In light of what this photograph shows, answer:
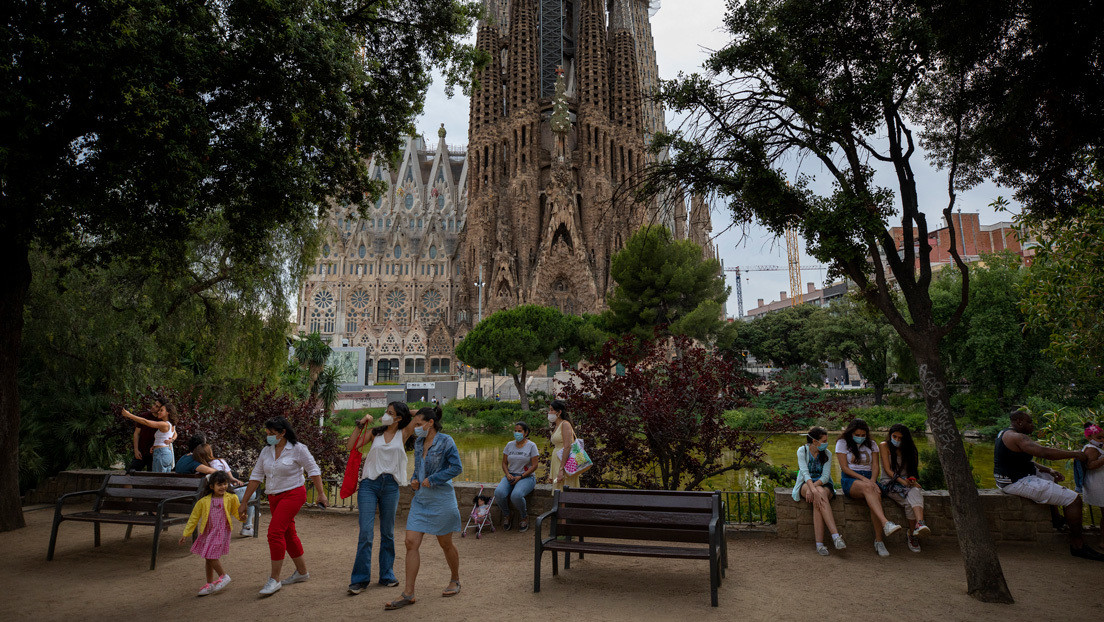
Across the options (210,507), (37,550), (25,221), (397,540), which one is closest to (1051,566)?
(397,540)

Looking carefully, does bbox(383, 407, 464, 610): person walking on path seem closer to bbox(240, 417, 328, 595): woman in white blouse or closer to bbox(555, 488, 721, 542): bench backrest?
bbox(240, 417, 328, 595): woman in white blouse

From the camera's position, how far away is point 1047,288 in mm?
6891

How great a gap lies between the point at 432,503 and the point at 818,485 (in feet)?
12.2

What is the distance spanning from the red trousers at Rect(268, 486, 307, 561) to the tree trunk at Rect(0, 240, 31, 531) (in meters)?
4.55

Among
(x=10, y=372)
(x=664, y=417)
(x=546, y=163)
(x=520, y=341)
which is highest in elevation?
(x=546, y=163)

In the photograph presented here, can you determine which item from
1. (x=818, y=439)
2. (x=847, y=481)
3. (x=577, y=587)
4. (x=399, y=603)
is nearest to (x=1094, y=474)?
(x=847, y=481)

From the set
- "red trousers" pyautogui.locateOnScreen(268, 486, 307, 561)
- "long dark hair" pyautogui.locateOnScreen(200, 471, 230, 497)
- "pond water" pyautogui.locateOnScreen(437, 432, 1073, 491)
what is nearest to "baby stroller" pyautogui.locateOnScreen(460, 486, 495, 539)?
"pond water" pyautogui.locateOnScreen(437, 432, 1073, 491)

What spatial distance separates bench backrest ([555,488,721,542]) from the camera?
442 cm

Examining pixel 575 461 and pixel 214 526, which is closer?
pixel 214 526

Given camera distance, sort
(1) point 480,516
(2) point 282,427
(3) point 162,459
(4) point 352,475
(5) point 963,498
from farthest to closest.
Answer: (3) point 162,459 < (1) point 480,516 < (4) point 352,475 < (2) point 282,427 < (5) point 963,498

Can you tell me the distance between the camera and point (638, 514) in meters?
4.52

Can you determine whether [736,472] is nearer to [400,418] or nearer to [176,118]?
[400,418]

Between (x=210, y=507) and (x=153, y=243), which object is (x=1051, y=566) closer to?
(x=210, y=507)

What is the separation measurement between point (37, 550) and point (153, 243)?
136 inches
